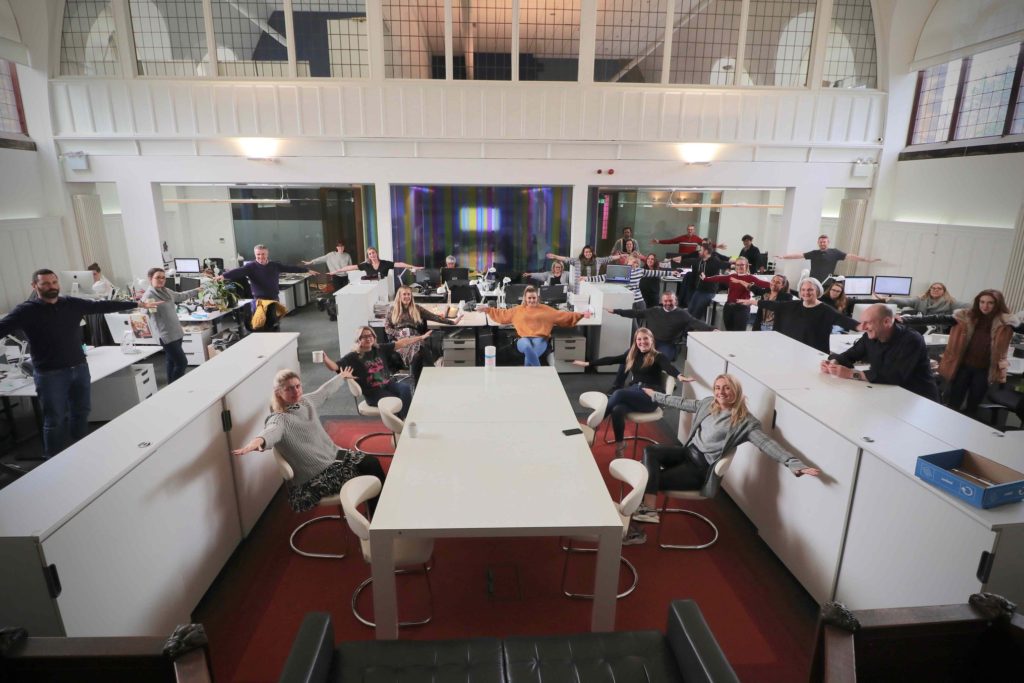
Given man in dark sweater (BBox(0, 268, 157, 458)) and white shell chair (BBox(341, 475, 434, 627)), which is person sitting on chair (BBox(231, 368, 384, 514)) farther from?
man in dark sweater (BBox(0, 268, 157, 458))

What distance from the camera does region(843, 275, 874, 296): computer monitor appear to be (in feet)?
26.6

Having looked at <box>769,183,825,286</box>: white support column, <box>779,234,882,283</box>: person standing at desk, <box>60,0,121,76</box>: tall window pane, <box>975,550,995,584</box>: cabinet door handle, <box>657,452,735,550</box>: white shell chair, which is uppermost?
<box>60,0,121,76</box>: tall window pane

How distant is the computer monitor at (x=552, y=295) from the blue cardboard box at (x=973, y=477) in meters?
5.12

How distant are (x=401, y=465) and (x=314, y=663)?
1.16 m

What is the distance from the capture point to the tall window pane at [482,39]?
28.8ft

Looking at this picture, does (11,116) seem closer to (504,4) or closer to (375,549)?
(504,4)

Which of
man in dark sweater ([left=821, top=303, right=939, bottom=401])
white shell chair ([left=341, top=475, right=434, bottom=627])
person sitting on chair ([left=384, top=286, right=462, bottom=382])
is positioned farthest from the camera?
person sitting on chair ([left=384, top=286, right=462, bottom=382])

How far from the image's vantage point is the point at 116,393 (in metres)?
5.43

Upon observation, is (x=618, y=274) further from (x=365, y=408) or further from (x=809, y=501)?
(x=809, y=501)

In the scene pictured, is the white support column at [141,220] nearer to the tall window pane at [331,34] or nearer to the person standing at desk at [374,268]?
the tall window pane at [331,34]

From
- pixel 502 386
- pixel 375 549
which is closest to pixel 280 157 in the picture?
pixel 502 386

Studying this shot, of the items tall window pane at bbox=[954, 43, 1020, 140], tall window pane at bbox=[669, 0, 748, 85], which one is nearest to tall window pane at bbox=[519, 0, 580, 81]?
tall window pane at bbox=[669, 0, 748, 85]

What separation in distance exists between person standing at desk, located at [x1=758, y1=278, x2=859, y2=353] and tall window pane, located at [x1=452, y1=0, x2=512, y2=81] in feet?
20.0

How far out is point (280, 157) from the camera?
9023mm
